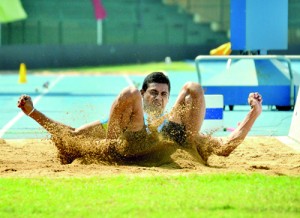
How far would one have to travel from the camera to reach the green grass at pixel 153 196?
272 inches

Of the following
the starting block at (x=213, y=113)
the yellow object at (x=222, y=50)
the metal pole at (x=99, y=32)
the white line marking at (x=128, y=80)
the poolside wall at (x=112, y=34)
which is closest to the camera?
the starting block at (x=213, y=113)

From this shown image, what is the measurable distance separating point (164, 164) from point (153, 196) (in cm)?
205

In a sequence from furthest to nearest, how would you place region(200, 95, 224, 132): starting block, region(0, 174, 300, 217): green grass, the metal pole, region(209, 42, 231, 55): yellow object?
1. the metal pole
2. region(209, 42, 231, 55): yellow object
3. region(200, 95, 224, 132): starting block
4. region(0, 174, 300, 217): green grass

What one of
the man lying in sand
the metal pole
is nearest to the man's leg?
the man lying in sand

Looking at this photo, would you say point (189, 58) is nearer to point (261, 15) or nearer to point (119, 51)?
point (119, 51)

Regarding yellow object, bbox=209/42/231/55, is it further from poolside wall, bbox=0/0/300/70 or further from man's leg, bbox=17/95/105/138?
poolside wall, bbox=0/0/300/70

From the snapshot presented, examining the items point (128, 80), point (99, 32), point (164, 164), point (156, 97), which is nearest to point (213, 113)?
point (164, 164)

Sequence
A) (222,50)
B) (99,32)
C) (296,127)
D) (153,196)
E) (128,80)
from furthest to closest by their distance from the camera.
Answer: (99,32), (128,80), (222,50), (296,127), (153,196)

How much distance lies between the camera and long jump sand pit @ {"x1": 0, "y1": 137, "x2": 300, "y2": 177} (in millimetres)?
9234

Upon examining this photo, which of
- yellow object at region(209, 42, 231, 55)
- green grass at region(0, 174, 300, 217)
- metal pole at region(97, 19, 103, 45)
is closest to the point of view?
green grass at region(0, 174, 300, 217)

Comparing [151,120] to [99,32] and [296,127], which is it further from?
[99,32]

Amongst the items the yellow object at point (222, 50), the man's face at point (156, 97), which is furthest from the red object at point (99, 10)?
the man's face at point (156, 97)

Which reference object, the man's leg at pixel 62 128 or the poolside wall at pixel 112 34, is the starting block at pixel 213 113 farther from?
the poolside wall at pixel 112 34

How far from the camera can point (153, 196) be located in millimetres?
7633
